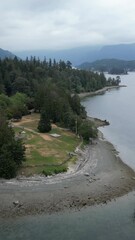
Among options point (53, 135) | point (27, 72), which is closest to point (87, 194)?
point (53, 135)

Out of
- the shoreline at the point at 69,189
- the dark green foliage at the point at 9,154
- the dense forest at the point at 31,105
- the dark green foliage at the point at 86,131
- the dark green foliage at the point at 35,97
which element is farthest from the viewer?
the dark green foliage at the point at 35,97

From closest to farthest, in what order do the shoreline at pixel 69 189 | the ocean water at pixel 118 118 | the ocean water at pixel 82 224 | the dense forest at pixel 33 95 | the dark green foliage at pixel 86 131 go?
the ocean water at pixel 82 224
the shoreline at pixel 69 189
the dark green foliage at pixel 86 131
the ocean water at pixel 118 118
the dense forest at pixel 33 95

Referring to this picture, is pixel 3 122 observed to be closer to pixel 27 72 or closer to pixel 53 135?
pixel 53 135

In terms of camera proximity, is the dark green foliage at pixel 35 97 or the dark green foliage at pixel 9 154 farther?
the dark green foliage at pixel 35 97

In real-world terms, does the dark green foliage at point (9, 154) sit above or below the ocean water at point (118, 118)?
above

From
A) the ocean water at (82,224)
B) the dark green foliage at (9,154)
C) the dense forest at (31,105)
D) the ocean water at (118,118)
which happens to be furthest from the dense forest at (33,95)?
the ocean water at (82,224)

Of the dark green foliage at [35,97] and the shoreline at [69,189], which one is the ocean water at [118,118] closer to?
the shoreline at [69,189]
